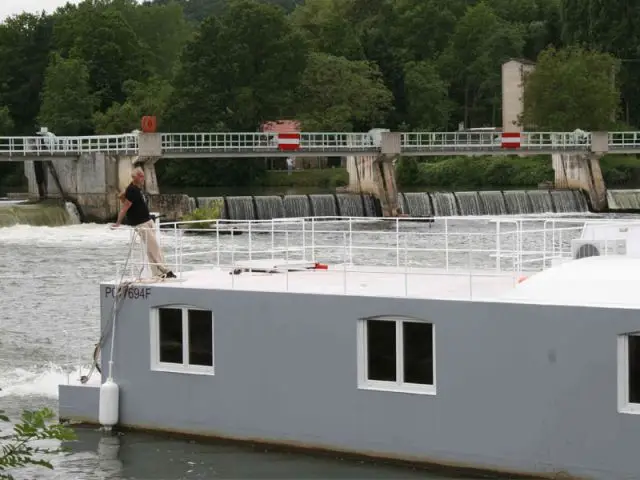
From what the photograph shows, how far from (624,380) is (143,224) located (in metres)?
7.69

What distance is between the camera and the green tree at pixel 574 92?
10875 cm

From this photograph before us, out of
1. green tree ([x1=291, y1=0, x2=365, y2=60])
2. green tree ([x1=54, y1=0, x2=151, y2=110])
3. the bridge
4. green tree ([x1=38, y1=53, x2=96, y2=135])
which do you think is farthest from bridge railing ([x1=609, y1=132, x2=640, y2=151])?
green tree ([x1=54, y1=0, x2=151, y2=110])

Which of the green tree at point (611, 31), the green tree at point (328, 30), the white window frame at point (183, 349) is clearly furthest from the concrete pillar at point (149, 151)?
the white window frame at point (183, 349)

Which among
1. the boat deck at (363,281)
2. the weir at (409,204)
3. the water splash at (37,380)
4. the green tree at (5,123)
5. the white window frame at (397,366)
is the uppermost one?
the green tree at (5,123)

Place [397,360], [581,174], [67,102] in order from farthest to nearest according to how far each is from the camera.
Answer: [67,102], [581,174], [397,360]

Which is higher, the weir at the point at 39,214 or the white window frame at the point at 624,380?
the weir at the point at 39,214

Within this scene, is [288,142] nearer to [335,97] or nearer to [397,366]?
[335,97]

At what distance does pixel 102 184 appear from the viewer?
7706 centimetres

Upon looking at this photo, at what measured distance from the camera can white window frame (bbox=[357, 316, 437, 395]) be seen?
18.2 m

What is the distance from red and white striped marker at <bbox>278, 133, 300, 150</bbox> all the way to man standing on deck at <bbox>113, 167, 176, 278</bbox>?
207 ft

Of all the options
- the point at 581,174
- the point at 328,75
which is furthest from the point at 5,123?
the point at 581,174

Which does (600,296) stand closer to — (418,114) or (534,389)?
(534,389)

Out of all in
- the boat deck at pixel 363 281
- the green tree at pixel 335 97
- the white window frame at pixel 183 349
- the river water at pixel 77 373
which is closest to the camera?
the boat deck at pixel 363 281

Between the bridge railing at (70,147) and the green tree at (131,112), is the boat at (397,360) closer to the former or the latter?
the bridge railing at (70,147)
